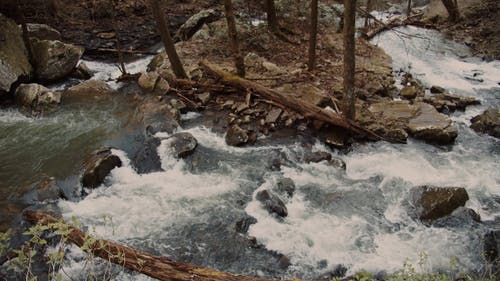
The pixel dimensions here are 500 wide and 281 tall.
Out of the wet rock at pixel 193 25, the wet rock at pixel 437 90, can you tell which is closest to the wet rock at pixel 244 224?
the wet rock at pixel 437 90

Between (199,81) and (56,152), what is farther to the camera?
(199,81)

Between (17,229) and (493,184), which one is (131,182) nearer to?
(17,229)

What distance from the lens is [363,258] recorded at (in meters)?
6.68

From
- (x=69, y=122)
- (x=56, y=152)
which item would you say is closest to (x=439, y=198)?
(x=56, y=152)

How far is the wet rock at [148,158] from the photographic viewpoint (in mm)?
9094

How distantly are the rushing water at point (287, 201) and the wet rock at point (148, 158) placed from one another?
17 centimetres

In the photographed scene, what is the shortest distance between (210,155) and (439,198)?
17.2 ft

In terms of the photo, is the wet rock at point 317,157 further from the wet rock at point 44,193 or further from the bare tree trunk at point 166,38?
the wet rock at point 44,193

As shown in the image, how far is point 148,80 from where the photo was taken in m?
12.3

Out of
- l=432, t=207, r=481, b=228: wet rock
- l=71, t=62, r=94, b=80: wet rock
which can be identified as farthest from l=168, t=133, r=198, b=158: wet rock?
l=71, t=62, r=94, b=80: wet rock

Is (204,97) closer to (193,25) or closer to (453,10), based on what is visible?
(193,25)

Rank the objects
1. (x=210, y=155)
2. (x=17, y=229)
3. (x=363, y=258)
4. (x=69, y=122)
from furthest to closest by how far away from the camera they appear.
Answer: (x=69, y=122)
(x=210, y=155)
(x=17, y=229)
(x=363, y=258)

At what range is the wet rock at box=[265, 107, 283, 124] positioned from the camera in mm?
10289

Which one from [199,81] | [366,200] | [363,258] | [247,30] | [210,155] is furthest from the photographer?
[247,30]
